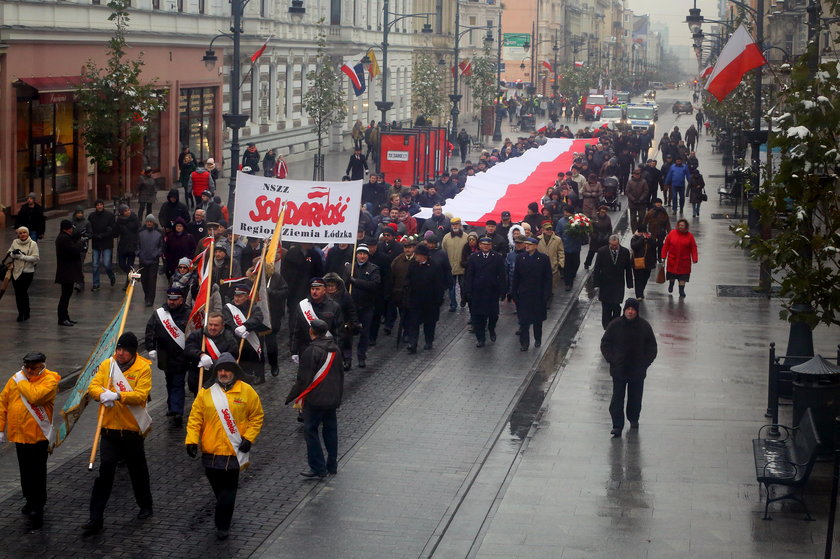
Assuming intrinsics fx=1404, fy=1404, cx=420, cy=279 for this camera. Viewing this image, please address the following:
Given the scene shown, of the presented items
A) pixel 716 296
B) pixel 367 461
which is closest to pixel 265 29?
pixel 716 296

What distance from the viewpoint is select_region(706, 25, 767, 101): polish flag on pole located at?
2397 cm

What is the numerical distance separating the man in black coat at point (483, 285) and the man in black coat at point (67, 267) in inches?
228

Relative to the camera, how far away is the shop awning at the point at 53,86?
3212 centimetres

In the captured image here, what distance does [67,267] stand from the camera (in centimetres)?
2055

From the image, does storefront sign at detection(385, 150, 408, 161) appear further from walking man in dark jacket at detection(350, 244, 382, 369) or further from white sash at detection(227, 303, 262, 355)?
white sash at detection(227, 303, 262, 355)

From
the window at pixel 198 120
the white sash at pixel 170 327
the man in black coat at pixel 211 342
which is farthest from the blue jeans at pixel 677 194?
the man in black coat at pixel 211 342

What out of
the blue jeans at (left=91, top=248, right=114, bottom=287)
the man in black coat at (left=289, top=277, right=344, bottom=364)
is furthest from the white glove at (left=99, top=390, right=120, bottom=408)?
the blue jeans at (left=91, top=248, right=114, bottom=287)

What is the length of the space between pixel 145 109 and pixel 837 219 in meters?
21.0

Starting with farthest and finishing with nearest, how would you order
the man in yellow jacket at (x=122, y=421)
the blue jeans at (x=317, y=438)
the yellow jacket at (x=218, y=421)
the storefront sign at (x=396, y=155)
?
1. the storefront sign at (x=396, y=155)
2. the blue jeans at (x=317, y=438)
3. the man in yellow jacket at (x=122, y=421)
4. the yellow jacket at (x=218, y=421)

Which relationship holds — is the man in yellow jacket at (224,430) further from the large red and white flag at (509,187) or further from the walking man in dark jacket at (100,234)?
the large red and white flag at (509,187)

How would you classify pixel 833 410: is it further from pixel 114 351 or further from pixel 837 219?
pixel 114 351

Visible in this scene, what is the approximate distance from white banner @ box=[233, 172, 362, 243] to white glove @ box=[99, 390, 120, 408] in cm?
827

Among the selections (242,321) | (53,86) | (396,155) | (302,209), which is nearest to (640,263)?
(302,209)

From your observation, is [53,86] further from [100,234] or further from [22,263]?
[22,263]
